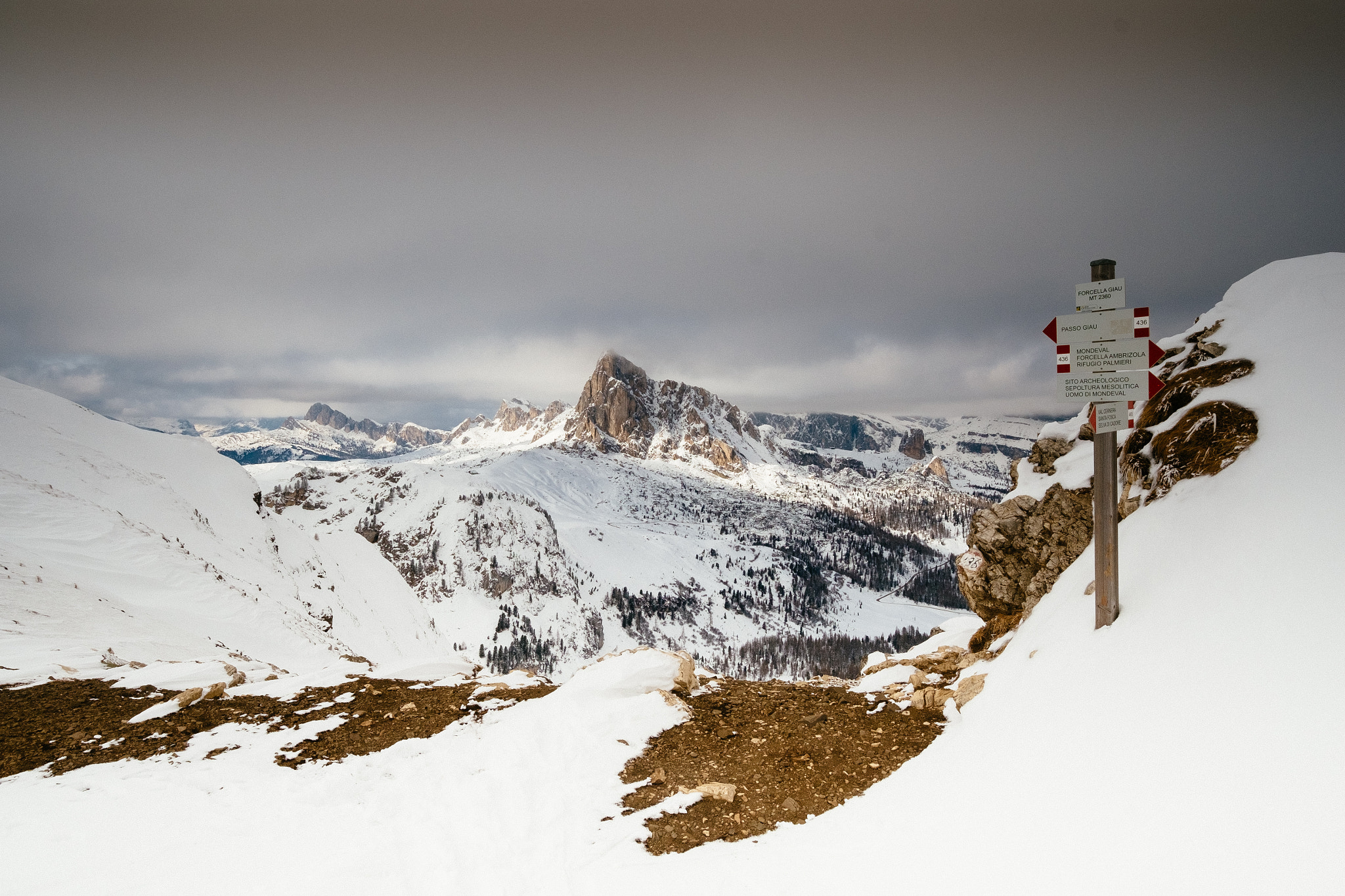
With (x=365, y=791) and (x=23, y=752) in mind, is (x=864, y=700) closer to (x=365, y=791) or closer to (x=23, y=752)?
(x=365, y=791)

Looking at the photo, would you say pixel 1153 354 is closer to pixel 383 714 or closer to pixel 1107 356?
pixel 1107 356

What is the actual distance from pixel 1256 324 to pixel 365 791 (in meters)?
18.0

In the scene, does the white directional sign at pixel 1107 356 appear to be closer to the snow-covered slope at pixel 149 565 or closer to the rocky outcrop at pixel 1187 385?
the rocky outcrop at pixel 1187 385

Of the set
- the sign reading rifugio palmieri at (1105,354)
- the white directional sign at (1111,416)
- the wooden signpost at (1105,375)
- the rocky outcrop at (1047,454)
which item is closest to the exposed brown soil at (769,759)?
the wooden signpost at (1105,375)

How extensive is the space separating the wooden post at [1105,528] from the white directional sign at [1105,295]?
0.56 ft

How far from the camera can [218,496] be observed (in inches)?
1237

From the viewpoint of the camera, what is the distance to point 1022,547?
14117mm

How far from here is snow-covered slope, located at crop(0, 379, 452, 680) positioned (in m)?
15.8

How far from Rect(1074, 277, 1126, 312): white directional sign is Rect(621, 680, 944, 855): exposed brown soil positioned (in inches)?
266

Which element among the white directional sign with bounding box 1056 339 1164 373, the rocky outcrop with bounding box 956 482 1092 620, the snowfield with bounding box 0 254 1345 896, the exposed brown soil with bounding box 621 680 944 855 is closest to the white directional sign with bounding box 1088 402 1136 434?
the white directional sign with bounding box 1056 339 1164 373

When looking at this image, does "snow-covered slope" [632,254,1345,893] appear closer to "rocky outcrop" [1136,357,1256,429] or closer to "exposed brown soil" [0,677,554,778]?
"rocky outcrop" [1136,357,1256,429]

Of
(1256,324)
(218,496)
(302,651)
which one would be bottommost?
(302,651)

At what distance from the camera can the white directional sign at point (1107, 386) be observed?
698 cm

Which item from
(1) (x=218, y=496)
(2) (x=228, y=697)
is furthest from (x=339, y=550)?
(2) (x=228, y=697)
